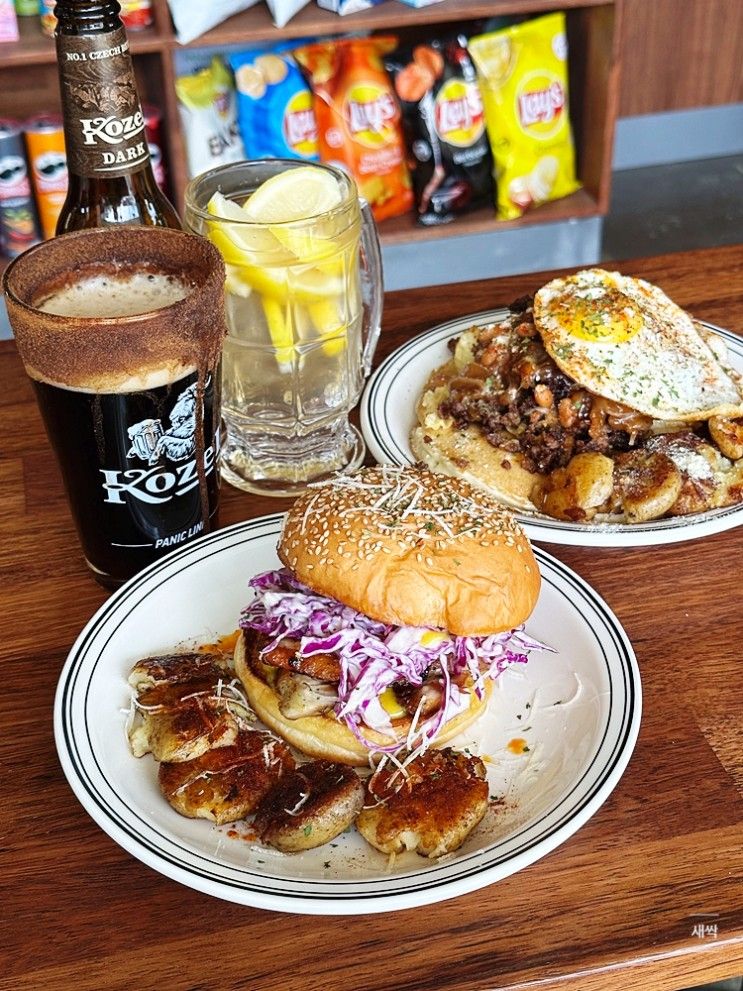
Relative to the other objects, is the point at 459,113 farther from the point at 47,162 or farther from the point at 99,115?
the point at 99,115

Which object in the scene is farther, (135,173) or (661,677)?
(135,173)

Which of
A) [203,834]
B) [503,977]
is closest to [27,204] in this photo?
[203,834]

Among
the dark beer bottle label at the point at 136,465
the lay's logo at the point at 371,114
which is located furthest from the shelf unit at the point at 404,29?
the dark beer bottle label at the point at 136,465

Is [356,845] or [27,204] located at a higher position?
[356,845]

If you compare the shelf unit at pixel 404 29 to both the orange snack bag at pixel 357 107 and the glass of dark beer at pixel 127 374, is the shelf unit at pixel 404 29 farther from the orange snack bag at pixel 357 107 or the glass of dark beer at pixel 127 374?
the glass of dark beer at pixel 127 374

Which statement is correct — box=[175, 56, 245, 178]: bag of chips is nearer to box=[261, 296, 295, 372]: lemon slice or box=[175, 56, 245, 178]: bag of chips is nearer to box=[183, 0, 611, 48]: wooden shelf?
box=[183, 0, 611, 48]: wooden shelf

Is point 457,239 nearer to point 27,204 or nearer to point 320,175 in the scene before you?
point 27,204

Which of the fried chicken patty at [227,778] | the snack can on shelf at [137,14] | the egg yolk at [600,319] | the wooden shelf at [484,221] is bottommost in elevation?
the wooden shelf at [484,221]
